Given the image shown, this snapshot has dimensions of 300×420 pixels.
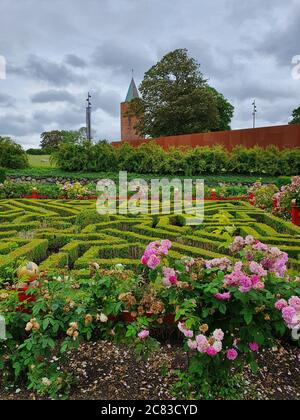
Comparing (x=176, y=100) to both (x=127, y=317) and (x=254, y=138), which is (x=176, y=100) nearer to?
(x=254, y=138)

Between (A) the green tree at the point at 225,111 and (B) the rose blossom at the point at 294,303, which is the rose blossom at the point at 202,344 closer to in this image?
(B) the rose blossom at the point at 294,303

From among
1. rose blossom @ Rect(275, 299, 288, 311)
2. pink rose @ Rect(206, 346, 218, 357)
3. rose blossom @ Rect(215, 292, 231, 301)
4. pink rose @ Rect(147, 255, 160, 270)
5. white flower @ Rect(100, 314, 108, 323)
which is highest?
pink rose @ Rect(147, 255, 160, 270)

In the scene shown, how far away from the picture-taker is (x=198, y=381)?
2230 mm

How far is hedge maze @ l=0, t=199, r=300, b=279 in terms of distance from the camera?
4.06 metres

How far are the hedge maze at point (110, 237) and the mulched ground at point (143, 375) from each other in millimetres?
788

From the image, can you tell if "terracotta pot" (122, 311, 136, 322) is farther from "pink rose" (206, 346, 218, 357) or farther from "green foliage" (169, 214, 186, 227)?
"green foliage" (169, 214, 186, 227)

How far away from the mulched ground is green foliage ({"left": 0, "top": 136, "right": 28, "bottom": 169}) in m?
14.3

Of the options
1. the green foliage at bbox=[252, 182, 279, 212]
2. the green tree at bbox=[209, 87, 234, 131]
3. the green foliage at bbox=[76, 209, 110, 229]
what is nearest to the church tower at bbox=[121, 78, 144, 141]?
the green tree at bbox=[209, 87, 234, 131]

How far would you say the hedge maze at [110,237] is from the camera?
160 inches

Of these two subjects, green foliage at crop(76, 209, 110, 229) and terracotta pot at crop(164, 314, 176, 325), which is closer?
terracotta pot at crop(164, 314, 176, 325)
